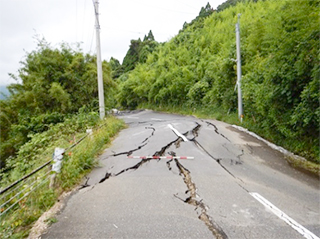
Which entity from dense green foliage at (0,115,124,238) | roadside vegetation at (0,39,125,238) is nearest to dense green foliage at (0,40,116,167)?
roadside vegetation at (0,39,125,238)

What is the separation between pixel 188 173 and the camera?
5.10 meters

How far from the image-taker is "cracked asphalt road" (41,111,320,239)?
3.02m

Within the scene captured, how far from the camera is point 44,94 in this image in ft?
38.1

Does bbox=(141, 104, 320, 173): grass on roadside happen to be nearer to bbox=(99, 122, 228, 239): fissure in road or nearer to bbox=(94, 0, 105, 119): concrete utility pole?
bbox=(99, 122, 228, 239): fissure in road

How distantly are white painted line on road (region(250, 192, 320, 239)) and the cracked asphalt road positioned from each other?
0.05 feet

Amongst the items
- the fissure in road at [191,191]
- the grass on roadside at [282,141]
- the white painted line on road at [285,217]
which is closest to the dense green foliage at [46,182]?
the fissure in road at [191,191]

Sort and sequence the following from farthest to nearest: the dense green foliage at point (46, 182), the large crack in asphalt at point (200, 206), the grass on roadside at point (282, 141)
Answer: the grass on roadside at point (282, 141), the dense green foliage at point (46, 182), the large crack in asphalt at point (200, 206)

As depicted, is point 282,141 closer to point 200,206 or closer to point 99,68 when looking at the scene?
point 200,206

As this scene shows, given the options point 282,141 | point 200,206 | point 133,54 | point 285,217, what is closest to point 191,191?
point 200,206

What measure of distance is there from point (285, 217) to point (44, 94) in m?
11.8

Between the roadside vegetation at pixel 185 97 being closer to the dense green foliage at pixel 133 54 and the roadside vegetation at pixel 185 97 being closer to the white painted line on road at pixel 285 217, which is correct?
the white painted line on road at pixel 285 217

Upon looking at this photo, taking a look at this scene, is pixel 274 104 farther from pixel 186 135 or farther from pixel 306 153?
pixel 186 135

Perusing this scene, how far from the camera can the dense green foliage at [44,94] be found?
1128 centimetres

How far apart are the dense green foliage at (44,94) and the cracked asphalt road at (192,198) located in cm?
644
